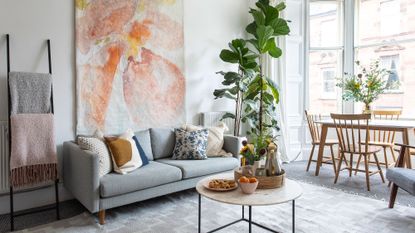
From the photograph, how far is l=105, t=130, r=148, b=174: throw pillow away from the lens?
3.04 meters

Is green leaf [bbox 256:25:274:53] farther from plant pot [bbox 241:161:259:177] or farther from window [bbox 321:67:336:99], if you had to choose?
plant pot [bbox 241:161:259:177]

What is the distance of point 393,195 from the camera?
310 centimetres

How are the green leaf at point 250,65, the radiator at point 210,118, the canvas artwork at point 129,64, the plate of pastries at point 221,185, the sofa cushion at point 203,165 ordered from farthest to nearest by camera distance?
the radiator at point 210,118, the green leaf at point 250,65, the canvas artwork at point 129,64, the sofa cushion at point 203,165, the plate of pastries at point 221,185

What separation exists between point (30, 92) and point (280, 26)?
3.24 meters

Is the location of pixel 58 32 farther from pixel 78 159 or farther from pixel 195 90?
pixel 195 90

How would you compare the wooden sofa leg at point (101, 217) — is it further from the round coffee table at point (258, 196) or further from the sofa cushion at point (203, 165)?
the round coffee table at point (258, 196)

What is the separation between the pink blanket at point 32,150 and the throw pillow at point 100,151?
29 cm

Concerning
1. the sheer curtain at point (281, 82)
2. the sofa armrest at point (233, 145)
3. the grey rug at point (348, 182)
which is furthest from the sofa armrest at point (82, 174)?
the sheer curtain at point (281, 82)

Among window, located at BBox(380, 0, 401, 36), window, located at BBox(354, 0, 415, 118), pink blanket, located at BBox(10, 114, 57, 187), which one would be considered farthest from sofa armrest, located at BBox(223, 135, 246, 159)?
window, located at BBox(380, 0, 401, 36)

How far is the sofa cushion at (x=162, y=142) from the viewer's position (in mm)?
3748

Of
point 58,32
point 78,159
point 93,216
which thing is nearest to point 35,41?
point 58,32

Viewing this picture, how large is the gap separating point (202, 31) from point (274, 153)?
2.75 metres

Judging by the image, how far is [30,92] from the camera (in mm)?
2896

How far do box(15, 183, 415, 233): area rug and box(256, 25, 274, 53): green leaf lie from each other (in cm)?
218
